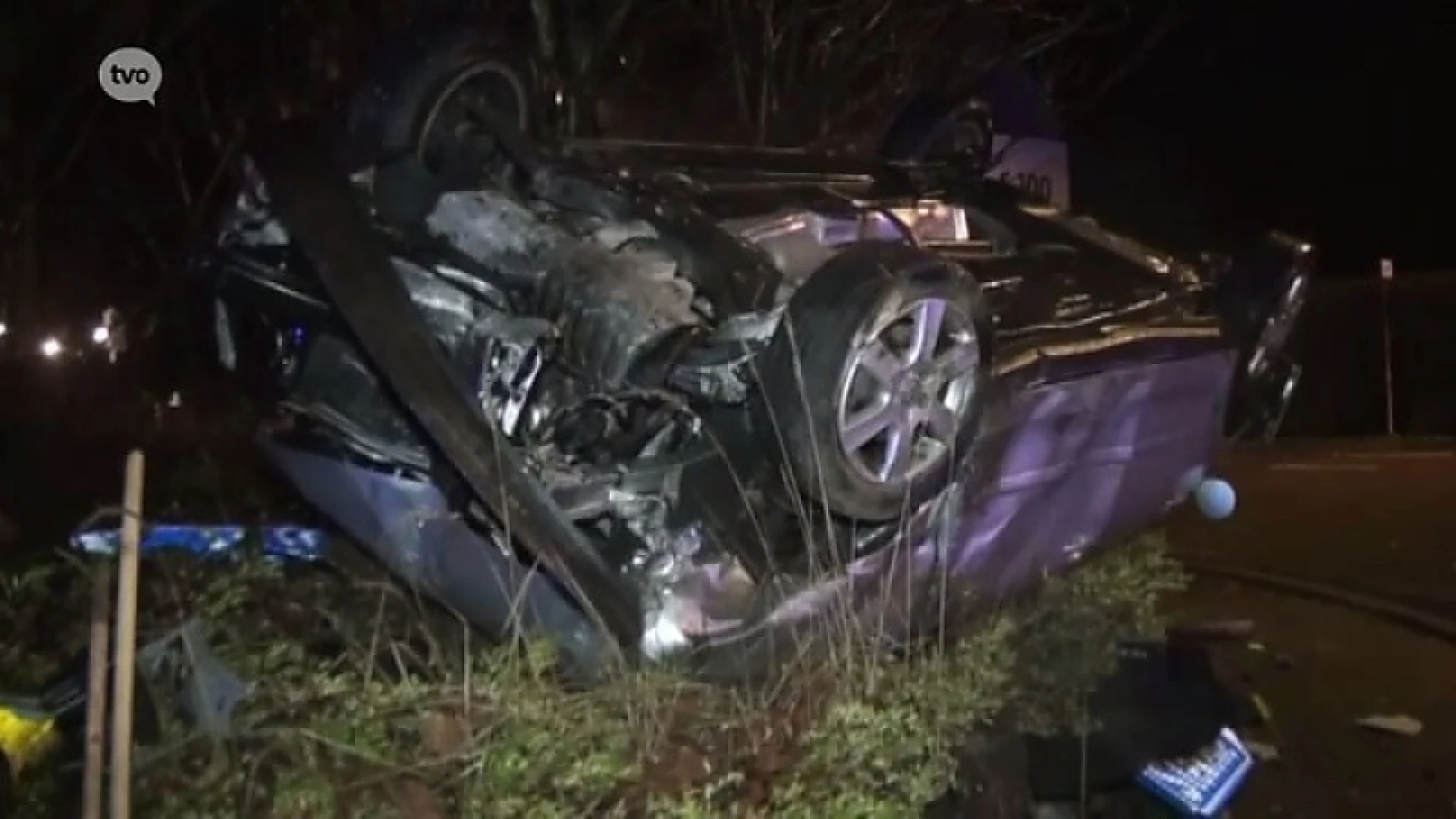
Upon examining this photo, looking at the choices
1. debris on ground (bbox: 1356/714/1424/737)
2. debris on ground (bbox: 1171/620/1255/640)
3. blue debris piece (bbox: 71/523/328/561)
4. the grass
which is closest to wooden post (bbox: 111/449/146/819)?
the grass

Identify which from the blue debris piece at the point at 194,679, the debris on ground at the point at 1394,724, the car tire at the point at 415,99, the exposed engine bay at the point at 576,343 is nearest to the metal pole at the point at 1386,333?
the debris on ground at the point at 1394,724

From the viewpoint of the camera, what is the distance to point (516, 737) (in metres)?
4.53

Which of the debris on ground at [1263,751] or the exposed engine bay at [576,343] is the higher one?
the exposed engine bay at [576,343]

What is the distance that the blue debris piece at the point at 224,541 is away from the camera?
5.83 m

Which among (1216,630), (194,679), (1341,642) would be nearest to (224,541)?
(194,679)

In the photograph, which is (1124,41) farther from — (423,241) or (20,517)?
(423,241)

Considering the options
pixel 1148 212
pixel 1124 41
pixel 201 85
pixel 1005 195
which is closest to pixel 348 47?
pixel 201 85

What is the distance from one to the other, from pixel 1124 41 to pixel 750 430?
1315cm

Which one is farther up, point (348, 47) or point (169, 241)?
point (348, 47)

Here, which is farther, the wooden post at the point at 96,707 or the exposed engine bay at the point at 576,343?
the exposed engine bay at the point at 576,343

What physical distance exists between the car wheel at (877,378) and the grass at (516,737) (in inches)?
19.6

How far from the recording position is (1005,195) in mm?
7074

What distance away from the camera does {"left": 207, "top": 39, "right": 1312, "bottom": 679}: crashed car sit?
4.88 metres

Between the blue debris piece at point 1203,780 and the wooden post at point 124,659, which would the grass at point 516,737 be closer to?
the blue debris piece at point 1203,780
